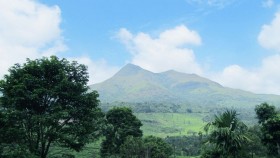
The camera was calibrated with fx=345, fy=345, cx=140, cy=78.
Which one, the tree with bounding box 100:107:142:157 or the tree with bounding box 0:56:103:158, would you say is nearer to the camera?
the tree with bounding box 0:56:103:158

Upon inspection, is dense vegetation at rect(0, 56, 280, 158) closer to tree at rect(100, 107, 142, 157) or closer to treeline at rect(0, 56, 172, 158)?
treeline at rect(0, 56, 172, 158)

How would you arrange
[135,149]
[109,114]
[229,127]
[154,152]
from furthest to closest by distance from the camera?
[154,152], [109,114], [135,149], [229,127]

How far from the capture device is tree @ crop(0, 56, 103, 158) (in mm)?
25469

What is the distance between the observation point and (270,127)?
40812 millimetres

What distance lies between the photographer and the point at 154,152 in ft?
234

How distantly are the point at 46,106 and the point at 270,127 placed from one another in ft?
88.6

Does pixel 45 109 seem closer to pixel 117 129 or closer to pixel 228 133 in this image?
pixel 228 133

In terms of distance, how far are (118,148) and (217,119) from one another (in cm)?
3689

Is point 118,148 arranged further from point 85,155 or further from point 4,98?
point 4,98

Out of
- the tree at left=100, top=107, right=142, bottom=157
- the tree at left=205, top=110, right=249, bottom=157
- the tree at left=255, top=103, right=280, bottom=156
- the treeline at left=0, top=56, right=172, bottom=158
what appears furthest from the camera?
the tree at left=100, top=107, right=142, bottom=157

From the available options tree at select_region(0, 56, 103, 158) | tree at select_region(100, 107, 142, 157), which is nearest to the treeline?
tree at select_region(0, 56, 103, 158)

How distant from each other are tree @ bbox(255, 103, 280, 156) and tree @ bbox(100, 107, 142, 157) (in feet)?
84.9

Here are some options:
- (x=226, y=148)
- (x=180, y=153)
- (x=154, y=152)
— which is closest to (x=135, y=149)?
(x=154, y=152)

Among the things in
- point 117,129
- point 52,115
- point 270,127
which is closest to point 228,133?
point 52,115
